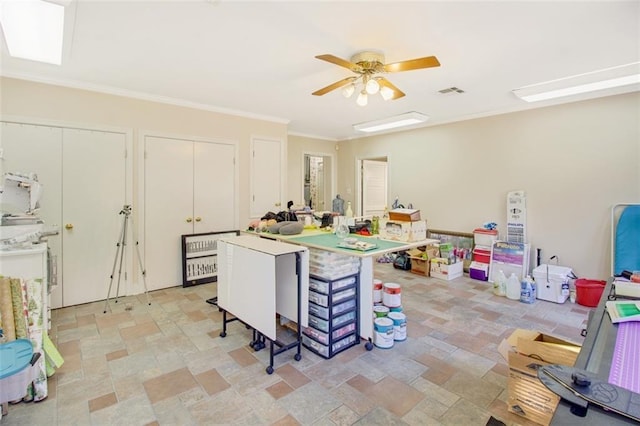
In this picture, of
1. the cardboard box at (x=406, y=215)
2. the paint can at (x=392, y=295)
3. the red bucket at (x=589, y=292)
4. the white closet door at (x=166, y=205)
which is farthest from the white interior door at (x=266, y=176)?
the red bucket at (x=589, y=292)

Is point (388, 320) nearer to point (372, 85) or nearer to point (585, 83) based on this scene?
point (372, 85)

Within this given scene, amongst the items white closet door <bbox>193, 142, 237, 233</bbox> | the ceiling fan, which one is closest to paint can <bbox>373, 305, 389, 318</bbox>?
the ceiling fan

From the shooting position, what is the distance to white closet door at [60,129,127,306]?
3.49 meters

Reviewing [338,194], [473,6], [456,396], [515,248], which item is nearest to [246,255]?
[456,396]

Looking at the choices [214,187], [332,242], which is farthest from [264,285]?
[214,187]

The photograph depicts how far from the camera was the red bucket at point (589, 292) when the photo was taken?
3596 mm

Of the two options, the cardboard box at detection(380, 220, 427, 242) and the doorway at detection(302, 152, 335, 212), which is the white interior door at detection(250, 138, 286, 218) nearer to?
the doorway at detection(302, 152, 335, 212)

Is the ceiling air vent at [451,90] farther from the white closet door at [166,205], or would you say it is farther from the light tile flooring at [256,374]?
the white closet door at [166,205]

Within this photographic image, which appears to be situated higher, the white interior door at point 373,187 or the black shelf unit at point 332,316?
the white interior door at point 373,187

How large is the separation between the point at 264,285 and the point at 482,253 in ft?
12.4

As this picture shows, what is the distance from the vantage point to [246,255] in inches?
99.4

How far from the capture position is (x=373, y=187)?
7.11 meters

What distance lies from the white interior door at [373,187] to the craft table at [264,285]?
450 centimetres

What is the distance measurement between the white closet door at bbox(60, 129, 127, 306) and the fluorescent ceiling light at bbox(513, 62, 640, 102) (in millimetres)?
5036
